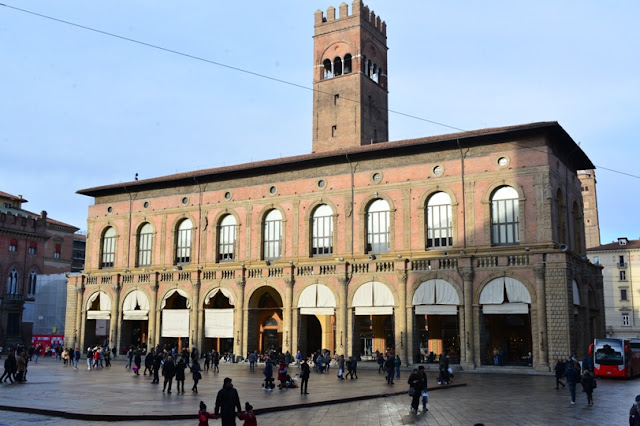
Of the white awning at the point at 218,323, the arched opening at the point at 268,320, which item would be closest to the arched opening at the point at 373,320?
the arched opening at the point at 268,320

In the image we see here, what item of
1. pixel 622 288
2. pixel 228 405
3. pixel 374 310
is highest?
pixel 622 288

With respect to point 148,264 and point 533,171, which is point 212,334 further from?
point 533,171

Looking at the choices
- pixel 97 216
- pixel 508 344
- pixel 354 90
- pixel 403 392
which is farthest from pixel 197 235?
pixel 403 392

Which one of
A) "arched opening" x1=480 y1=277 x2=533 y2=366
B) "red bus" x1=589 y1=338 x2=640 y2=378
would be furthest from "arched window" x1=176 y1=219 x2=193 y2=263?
"red bus" x1=589 y1=338 x2=640 y2=378

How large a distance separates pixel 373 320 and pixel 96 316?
23093 millimetres

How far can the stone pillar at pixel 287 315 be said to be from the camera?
43.4 metres

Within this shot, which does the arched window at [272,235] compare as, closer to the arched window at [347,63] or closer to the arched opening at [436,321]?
the arched opening at [436,321]

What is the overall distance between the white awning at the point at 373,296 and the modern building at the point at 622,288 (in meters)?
48.2

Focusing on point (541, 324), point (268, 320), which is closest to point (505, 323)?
point (541, 324)

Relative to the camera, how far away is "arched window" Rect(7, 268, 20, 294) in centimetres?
6756

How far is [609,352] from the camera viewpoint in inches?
1323

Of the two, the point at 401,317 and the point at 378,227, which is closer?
the point at 401,317

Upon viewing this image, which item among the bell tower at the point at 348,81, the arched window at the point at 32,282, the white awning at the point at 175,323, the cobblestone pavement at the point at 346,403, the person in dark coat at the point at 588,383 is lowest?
the cobblestone pavement at the point at 346,403

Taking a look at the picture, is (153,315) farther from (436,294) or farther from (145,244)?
(436,294)
